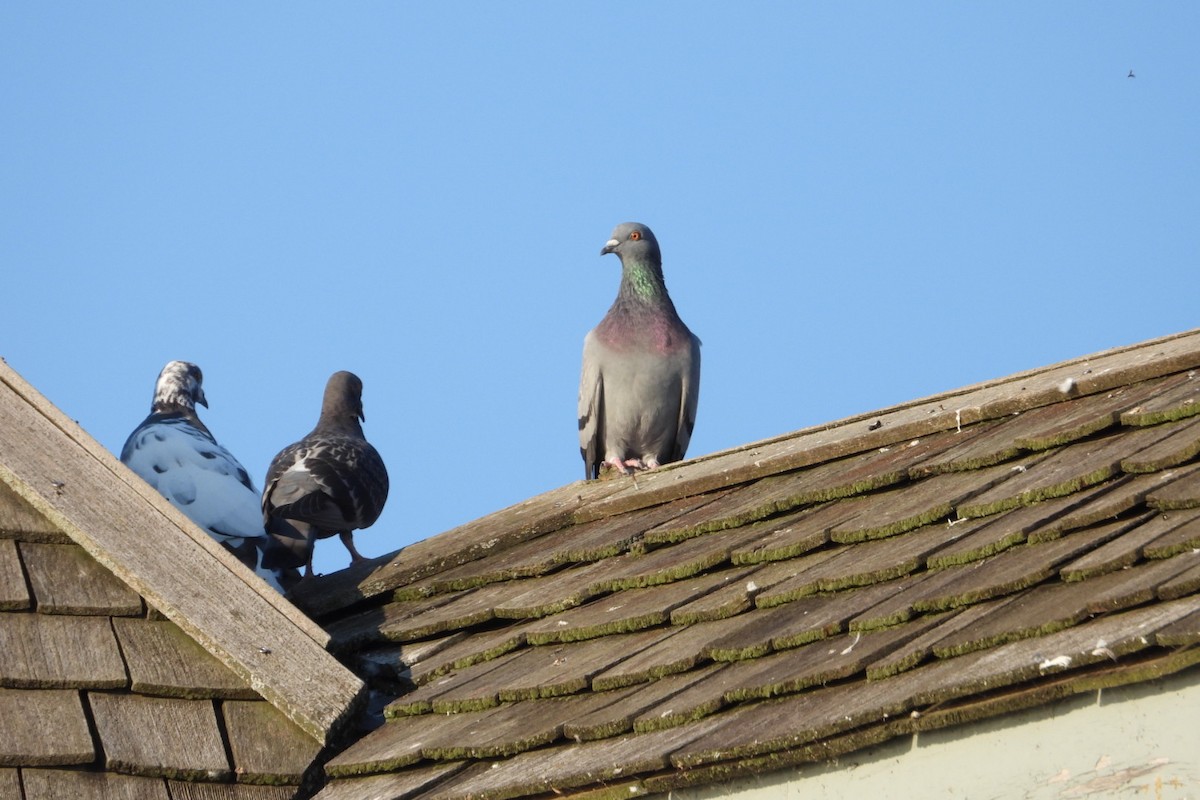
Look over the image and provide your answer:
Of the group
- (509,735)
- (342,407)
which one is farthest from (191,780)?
(342,407)

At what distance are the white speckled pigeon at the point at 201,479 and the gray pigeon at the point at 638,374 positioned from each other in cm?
170

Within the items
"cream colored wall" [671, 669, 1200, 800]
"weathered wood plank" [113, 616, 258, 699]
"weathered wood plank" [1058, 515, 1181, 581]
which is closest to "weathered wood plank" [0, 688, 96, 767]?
"weathered wood plank" [113, 616, 258, 699]

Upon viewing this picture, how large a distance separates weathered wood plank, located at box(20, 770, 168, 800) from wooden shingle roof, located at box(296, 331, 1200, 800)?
0.37 metres

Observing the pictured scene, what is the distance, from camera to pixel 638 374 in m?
6.98

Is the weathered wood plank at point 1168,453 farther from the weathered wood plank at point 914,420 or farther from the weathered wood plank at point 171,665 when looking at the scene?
the weathered wood plank at point 171,665

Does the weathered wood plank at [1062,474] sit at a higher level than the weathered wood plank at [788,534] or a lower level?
lower

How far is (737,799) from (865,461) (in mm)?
1181

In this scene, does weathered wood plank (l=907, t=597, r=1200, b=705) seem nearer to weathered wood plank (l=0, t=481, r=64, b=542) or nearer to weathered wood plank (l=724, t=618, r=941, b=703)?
weathered wood plank (l=724, t=618, r=941, b=703)

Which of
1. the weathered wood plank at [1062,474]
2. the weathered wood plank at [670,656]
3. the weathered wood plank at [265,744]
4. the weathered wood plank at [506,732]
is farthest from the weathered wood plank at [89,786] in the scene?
the weathered wood plank at [1062,474]

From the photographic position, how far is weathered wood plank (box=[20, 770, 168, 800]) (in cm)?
268

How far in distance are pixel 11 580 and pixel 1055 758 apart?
1880 millimetres

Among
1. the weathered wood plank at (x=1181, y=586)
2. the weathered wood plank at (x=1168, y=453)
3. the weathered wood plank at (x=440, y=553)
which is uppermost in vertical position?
the weathered wood plank at (x=440, y=553)

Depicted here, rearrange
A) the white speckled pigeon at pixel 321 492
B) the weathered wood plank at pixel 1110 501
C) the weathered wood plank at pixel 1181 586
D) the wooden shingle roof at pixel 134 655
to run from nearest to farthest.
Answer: the weathered wood plank at pixel 1181 586 → the weathered wood plank at pixel 1110 501 → the wooden shingle roof at pixel 134 655 → the white speckled pigeon at pixel 321 492

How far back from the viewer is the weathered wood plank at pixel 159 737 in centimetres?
281
